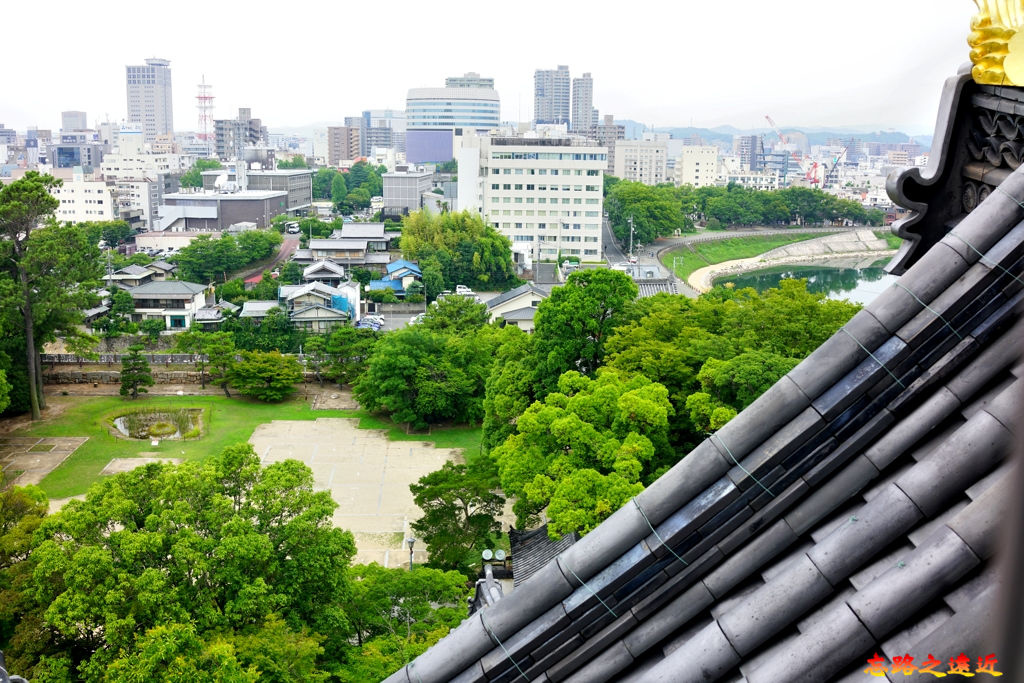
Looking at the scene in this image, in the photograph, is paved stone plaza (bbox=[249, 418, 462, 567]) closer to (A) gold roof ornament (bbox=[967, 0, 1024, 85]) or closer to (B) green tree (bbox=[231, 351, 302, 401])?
(B) green tree (bbox=[231, 351, 302, 401])

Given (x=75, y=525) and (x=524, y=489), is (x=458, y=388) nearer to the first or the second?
(x=524, y=489)

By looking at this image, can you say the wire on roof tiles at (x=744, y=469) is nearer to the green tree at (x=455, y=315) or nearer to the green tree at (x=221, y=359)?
the green tree at (x=221, y=359)

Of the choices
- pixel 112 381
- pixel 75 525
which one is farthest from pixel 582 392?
pixel 112 381

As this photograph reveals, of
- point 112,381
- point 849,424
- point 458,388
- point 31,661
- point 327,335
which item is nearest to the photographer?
point 849,424

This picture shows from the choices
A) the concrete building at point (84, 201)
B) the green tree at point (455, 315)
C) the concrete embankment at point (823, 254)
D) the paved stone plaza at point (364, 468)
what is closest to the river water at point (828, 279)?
the concrete embankment at point (823, 254)

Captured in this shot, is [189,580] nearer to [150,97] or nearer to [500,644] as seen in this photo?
[500,644]

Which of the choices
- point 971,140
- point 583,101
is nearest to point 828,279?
point 971,140

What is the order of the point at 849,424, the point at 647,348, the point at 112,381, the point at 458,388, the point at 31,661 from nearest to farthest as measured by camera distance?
the point at 849,424, the point at 31,661, the point at 647,348, the point at 458,388, the point at 112,381
